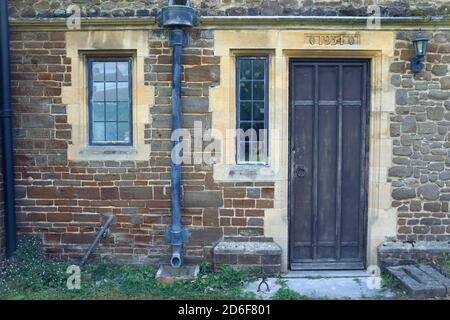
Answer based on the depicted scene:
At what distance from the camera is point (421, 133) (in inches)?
213

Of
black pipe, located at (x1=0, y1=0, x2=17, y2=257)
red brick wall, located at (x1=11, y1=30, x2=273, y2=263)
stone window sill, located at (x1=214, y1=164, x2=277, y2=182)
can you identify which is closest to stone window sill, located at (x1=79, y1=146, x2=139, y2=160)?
red brick wall, located at (x1=11, y1=30, x2=273, y2=263)

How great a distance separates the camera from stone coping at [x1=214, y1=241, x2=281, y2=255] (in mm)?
5289

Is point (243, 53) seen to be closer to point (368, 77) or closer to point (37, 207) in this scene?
point (368, 77)

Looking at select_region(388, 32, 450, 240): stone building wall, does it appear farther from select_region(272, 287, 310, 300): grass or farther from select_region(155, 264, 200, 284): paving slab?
select_region(155, 264, 200, 284): paving slab

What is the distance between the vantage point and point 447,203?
18.0 ft

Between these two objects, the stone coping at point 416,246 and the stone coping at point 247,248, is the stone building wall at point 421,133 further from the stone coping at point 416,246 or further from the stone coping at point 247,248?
the stone coping at point 247,248

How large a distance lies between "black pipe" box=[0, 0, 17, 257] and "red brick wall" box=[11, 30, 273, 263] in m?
0.18

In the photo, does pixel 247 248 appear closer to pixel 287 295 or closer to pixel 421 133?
pixel 287 295

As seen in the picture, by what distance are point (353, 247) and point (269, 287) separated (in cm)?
144

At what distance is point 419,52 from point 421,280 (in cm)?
282

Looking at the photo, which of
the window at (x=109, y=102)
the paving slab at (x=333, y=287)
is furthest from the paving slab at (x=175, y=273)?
the window at (x=109, y=102)

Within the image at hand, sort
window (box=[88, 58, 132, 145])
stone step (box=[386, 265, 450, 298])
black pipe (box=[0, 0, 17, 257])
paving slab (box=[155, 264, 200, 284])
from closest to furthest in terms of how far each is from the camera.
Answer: stone step (box=[386, 265, 450, 298]), paving slab (box=[155, 264, 200, 284]), black pipe (box=[0, 0, 17, 257]), window (box=[88, 58, 132, 145])

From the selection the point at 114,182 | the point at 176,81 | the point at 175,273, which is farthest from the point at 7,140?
the point at 175,273

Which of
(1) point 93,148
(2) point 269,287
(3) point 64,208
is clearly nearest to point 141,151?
(1) point 93,148
